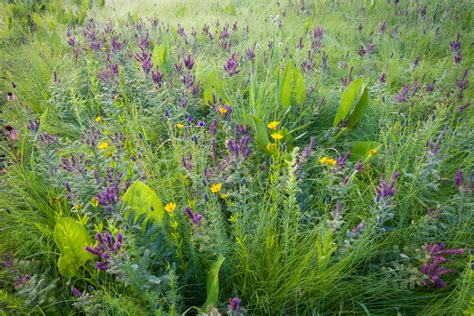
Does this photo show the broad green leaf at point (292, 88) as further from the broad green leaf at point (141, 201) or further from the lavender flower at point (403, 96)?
the broad green leaf at point (141, 201)

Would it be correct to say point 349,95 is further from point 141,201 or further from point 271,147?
point 141,201

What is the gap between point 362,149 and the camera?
1861 mm

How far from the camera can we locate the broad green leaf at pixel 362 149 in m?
1.81

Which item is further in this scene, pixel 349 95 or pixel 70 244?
pixel 349 95

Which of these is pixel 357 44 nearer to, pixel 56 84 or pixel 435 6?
pixel 435 6

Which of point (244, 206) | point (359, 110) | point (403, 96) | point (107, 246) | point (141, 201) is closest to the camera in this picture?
point (107, 246)

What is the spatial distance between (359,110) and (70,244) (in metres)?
1.82

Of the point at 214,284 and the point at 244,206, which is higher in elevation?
the point at 244,206

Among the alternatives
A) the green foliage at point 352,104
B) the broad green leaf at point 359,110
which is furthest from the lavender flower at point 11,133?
the broad green leaf at point 359,110

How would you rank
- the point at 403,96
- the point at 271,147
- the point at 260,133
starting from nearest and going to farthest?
the point at 271,147
the point at 260,133
the point at 403,96

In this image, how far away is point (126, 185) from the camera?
1522 mm

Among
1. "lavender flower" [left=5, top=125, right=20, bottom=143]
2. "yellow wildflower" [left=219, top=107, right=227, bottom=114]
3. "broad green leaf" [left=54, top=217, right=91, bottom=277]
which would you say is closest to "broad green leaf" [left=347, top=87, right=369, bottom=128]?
"yellow wildflower" [left=219, top=107, right=227, bottom=114]

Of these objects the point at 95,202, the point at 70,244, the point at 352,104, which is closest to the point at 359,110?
the point at 352,104

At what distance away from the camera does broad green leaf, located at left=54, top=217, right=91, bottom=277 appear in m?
1.31
